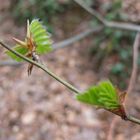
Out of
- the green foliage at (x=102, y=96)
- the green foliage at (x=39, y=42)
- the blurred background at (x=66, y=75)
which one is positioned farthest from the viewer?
the blurred background at (x=66, y=75)

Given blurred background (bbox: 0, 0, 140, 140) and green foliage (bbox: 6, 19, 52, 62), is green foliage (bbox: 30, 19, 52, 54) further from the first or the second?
blurred background (bbox: 0, 0, 140, 140)

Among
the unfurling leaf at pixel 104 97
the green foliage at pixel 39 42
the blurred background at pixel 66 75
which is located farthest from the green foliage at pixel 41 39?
the blurred background at pixel 66 75

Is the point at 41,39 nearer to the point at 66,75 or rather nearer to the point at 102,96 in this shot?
the point at 102,96

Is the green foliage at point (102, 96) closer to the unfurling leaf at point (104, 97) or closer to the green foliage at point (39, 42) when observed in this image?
the unfurling leaf at point (104, 97)

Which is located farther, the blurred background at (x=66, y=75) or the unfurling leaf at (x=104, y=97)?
the blurred background at (x=66, y=75)

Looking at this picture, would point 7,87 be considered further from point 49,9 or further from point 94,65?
point 49,9

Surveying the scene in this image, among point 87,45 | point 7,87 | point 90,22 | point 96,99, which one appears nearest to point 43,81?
point 7,87

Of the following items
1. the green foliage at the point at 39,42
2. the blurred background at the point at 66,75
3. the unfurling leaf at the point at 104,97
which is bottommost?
the blurred background at the point at 66,75

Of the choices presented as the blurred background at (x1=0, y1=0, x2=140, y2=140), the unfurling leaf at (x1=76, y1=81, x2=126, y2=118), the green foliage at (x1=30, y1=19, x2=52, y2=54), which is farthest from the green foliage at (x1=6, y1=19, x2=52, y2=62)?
the blurred background at (x1=0, y1=0, x2=140, y2=140)
